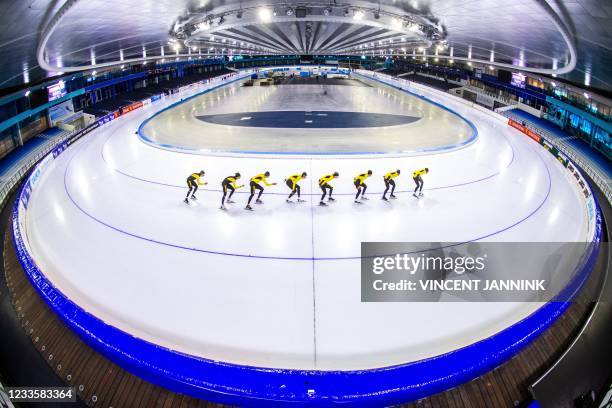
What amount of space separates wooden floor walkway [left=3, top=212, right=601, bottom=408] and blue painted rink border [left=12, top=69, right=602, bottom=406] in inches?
4.9

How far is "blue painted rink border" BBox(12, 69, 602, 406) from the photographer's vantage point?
4.27 m

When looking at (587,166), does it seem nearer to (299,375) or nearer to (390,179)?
(390,179)

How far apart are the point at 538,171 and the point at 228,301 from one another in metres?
13.1

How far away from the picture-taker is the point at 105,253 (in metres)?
7.61

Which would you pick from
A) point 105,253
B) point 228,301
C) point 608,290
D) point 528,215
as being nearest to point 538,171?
point 528,215

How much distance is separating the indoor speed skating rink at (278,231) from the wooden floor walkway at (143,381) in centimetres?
55

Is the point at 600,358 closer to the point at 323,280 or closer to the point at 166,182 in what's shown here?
the point at 323,280

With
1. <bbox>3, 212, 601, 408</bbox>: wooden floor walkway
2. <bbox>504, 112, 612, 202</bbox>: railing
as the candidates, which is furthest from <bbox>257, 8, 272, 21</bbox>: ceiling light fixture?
<bbox>504, 112, 612, 202</bbox>: railing

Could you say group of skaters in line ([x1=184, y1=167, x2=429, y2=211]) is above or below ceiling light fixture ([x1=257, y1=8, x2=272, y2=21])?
below

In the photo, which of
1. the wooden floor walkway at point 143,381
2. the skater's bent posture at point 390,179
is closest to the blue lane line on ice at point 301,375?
the wooden floor walkway at point 143,381

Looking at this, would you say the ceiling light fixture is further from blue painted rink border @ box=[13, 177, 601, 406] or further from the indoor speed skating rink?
blue painted rink border @ box=[13, 177, 601, 406]

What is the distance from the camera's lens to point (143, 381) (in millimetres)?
4793

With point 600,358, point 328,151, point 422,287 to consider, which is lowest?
point 600,358

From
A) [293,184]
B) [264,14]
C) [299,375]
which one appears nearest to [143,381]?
[299,375]
